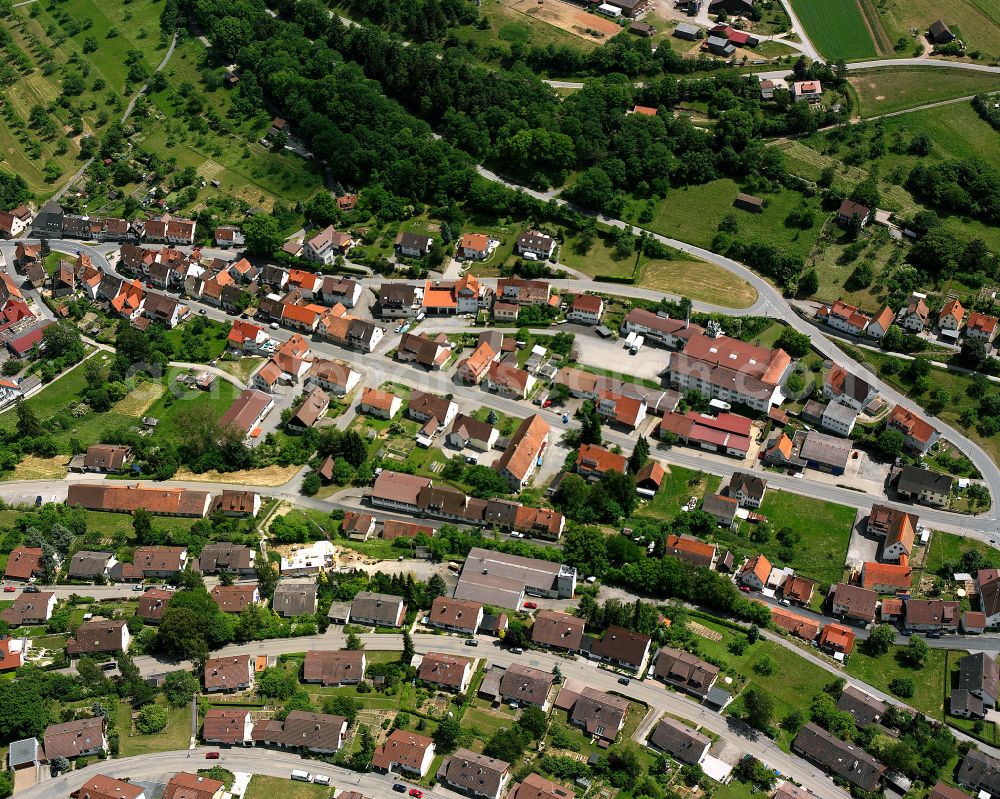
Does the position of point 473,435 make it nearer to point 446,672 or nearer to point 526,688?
point 446,672

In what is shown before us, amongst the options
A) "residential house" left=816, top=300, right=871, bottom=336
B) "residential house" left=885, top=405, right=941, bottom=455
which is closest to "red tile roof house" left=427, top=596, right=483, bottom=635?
"residential house" left=885, top=405, right=941, bottom=455

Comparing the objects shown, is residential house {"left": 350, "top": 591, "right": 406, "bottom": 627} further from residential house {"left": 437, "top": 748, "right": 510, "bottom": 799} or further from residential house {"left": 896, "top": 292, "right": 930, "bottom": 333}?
Result: residential house {"left": 896, "top": 292, "right": 930, "bottom": 333}

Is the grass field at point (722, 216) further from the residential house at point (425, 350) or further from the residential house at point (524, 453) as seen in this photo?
the residential house at point (524, 453)

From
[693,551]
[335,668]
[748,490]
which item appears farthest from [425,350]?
[335,668]

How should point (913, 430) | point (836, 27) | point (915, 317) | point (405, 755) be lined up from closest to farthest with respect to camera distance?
point (405, 755) < point (913, 430) < point (915, 317) < point (836, 27)

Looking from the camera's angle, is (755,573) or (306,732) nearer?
(306,732)

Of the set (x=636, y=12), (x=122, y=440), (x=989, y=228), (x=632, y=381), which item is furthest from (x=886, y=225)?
(x=122, y=440)
